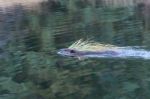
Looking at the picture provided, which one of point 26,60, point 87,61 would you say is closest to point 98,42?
point 87,61

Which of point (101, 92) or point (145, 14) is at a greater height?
point (145, 14)

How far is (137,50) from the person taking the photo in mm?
4664

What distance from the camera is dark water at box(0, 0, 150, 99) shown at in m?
4.61

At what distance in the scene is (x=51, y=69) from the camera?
15.1 ft

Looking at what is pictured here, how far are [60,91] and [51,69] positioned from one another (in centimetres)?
17

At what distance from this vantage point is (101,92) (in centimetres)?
471

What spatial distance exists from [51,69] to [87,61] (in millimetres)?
261

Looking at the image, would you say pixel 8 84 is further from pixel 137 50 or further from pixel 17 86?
pixel 137 50

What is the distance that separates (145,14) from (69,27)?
0.57 meters

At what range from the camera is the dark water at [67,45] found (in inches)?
181

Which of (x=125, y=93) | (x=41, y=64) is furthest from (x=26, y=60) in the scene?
(x=125, y=93)

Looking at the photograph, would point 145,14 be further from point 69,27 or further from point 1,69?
point 1,69

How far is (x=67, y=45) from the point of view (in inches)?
187

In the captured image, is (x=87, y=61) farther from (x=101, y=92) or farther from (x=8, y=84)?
(x=8, y=84)
